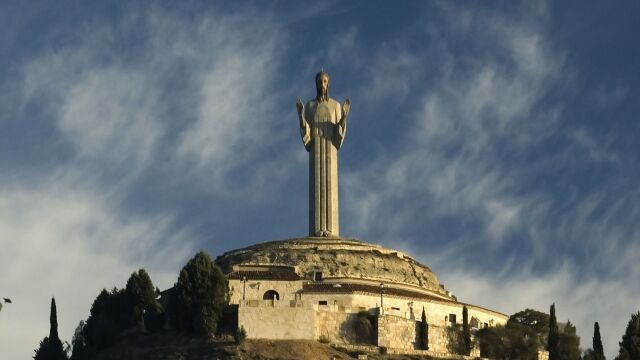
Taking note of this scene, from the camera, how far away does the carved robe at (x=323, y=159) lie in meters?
80.4

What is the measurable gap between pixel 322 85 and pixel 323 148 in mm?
5520

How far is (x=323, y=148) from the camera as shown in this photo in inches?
3270

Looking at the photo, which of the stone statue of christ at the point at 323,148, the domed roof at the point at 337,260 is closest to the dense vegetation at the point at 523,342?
the domed roof at the point at 337,260

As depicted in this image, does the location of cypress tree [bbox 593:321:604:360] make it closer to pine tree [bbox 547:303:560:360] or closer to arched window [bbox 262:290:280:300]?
pine tree [bbox 547:303:560:360]

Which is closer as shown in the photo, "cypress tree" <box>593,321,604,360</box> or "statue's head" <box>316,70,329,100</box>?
"cypress tree" <box>593,321,604,360</box>

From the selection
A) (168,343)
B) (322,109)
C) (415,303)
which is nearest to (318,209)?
(322,109)

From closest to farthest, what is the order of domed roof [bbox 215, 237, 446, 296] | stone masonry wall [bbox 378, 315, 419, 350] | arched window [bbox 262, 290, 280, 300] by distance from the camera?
stone masonry wall [bbox 378, 315, 419, 350]
arched window [bbox 262, 290, 280, 300]
domed roof [bbox 215, 237, 446, 296]

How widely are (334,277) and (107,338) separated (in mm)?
14477

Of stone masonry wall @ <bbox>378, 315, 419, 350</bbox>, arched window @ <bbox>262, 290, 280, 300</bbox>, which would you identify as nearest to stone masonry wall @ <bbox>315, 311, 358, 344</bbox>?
stone masonry wall @ <bbox>378, 315, 419, 350</bbox>

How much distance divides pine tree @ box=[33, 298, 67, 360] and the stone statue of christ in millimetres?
20358

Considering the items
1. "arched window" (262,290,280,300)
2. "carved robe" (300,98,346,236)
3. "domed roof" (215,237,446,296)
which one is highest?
"carved robe" (300,98,346,236)

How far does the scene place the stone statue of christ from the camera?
80438mm

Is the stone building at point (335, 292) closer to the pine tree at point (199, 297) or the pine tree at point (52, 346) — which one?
the pine tree at point (199, 297)

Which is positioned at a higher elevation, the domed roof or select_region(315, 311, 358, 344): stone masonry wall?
the domed roof
